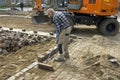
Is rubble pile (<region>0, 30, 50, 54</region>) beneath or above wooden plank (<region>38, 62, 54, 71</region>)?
beneath

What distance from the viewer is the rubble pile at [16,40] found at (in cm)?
1193

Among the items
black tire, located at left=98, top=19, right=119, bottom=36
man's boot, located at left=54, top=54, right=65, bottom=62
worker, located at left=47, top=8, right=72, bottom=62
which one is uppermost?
worker, located at left=47, top=8, right=72, bottom=62

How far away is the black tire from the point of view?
16309 mm

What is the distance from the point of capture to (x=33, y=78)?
7.81m

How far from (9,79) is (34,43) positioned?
5248 mm

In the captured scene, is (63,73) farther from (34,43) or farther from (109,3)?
(109,3)

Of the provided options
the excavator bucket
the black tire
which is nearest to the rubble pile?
the excavator bucket

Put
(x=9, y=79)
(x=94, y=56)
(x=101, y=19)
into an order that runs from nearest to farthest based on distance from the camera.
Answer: (x=9, y=79) → (x=94, y=56) → (x=101, y=19)

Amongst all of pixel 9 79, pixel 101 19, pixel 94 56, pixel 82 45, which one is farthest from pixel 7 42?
pixel 101 19

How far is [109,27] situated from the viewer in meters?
16.6

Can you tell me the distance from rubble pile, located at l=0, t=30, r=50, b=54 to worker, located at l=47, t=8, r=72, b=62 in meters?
2.84

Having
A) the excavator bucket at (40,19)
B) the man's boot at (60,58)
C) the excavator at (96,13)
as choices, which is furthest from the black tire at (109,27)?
the man's boot at (60,58)

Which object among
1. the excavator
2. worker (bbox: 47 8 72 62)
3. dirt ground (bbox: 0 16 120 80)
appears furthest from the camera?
the excavator

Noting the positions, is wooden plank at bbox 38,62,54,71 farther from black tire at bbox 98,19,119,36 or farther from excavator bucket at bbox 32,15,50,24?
excavator bucket at bbox 32,15,50,24
